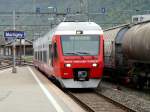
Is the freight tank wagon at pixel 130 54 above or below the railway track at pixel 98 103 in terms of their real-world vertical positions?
above

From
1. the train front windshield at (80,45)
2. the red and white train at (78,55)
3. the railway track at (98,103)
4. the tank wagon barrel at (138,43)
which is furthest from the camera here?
the train front windshield at (80,45)

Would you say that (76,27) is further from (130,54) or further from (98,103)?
(98,103)

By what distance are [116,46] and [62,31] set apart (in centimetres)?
449

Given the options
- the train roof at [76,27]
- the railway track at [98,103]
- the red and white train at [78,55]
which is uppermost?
the train roof at [76,27]

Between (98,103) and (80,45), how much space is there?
4958 millimetres

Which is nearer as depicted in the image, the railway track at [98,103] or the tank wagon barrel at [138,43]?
the railway track at [98,103]

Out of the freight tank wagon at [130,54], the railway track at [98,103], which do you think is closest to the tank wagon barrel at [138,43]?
the freight tank wagon at [130,54]

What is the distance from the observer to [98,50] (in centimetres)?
2133

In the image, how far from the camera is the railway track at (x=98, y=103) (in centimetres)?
1481

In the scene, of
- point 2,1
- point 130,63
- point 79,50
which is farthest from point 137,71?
point 2,1

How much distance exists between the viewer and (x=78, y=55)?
21.1 m

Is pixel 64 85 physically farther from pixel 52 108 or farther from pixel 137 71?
pixel 52 108

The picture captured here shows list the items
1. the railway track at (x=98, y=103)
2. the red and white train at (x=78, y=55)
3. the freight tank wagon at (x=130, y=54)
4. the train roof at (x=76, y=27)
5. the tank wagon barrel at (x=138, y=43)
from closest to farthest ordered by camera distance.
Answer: the railway track at (x=98, y=103), the tank wagon barrel at (x=138, y=43), the freight tank wagon at (x=130, y=54), the red and white train at (x=78, y=55), the train roof at (x=76, y=27)

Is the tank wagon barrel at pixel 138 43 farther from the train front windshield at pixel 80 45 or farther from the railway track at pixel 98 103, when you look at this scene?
the railway track at pixel 98 103
